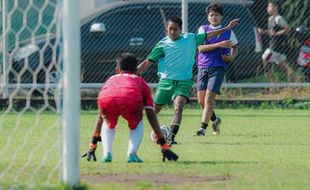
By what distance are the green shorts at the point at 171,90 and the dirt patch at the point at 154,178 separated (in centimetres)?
375

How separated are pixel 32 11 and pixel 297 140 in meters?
5.32

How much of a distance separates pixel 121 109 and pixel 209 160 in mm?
1174

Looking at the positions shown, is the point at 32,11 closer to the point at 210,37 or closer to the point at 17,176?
the point at 210,37

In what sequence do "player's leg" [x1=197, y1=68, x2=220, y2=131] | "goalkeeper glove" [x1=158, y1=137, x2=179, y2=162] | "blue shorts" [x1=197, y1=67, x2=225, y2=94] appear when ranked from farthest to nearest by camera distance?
"player's leg" [x1=197, y1=68, x2=220, y2=131]
"blue shorts" [x1=197, y1=67, x2=225, y2=94]
"goalkeeper glove" [x1=158, y1=137, x2=179, y2=162]

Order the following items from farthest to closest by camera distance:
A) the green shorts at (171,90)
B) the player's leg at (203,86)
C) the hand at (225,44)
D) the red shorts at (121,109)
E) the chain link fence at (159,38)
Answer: the chain link fence at (159,38)
the player's leg at (203,86)
the hand at (225,44)
the green shorts at (171,90)
the red shorts at (121,109)

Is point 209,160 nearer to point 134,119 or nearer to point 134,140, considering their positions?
point 134,140

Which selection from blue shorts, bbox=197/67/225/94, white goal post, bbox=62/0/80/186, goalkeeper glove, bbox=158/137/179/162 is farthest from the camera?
blue shorts, bbox=197/67/225/94

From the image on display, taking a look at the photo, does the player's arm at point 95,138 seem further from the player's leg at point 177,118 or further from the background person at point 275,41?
the background person at point 275,41

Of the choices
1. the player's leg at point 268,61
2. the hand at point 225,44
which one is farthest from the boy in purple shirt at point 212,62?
the player's leg at point 268,61

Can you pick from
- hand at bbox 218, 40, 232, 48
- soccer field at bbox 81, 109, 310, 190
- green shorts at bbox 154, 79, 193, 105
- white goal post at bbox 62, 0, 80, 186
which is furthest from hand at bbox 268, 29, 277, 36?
white goal post at bbox 62, 0, 80, 186

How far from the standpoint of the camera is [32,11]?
1655 cm

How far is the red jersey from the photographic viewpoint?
405 inches

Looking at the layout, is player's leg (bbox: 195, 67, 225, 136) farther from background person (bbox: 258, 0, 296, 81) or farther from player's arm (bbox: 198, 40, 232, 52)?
background person (bbox: 258, 0, 296, 81)

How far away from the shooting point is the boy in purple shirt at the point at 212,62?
46.1 feet
